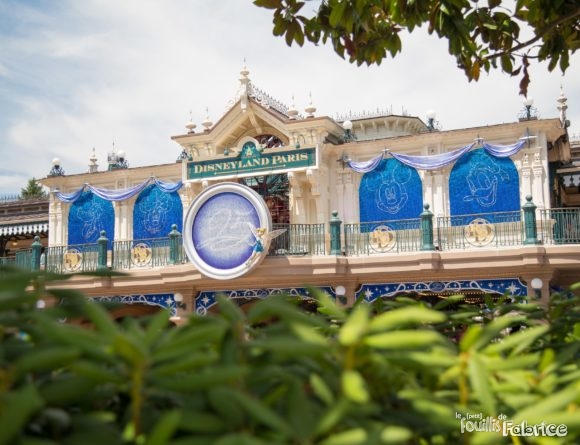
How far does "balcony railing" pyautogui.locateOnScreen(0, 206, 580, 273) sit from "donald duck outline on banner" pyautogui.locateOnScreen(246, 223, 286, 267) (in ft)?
0.95

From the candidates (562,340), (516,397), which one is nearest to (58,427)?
(516,397)

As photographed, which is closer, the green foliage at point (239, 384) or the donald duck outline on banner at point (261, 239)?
the green foliage at point (239, 384)

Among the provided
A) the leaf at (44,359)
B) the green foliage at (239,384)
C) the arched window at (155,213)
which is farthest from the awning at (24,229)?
the leaf at (44,359)

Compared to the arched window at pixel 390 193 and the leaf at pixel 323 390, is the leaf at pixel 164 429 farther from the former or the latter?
the arched window at pixel 390 193

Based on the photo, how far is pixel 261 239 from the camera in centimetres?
1454

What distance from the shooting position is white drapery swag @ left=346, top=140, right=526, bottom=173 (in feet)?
49.0

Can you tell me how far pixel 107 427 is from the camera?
1364 millimetres

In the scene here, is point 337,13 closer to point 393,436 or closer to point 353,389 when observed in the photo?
point 353,389

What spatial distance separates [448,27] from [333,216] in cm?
951

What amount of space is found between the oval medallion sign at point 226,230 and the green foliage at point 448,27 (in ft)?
26.9

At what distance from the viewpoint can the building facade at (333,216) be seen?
45.9 feet

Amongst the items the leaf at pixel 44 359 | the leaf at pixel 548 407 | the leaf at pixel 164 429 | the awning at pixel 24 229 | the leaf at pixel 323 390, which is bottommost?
the leaf at pixel 548 407

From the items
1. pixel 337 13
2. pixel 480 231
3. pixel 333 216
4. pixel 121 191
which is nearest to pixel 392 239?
pixel 333 216

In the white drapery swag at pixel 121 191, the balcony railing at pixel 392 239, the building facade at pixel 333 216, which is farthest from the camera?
the white drapery swag at pixel 121 191
